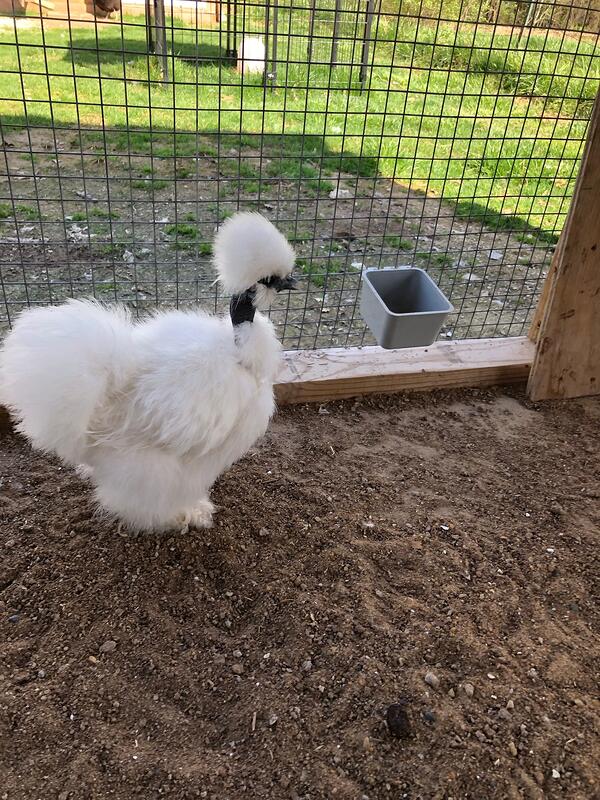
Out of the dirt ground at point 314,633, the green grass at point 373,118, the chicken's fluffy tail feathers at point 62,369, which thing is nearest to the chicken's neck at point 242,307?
the chicken's fluffy tail feathers at point 62,369

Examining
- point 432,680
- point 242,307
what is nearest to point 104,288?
point 242,307

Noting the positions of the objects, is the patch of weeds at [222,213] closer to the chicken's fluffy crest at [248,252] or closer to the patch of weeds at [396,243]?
the patch of weeds at [396,243]

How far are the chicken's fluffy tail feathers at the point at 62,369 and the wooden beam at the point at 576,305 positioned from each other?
198 centimetres

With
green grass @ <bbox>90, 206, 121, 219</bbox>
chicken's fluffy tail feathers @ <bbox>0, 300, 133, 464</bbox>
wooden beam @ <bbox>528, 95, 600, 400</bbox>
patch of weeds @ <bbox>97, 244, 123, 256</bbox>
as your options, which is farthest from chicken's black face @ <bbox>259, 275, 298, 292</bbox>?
green grass @ <bbox>90, 206, 121, 219</bbox>

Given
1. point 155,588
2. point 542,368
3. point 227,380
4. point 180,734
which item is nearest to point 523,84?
point 542,368

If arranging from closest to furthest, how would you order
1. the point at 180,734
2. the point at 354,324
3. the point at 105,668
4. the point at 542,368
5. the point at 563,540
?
the point at 180,734 → the point at 105,668 → the point at 563,540 → the point at 542,368 → the point at 354,324

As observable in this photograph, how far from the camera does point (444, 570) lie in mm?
2201

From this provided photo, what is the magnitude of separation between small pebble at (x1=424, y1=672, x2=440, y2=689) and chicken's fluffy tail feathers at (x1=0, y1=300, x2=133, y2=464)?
1192 mm

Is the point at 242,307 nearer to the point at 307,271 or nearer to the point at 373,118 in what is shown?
the point at 307,271

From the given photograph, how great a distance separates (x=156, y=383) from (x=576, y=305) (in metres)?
2.06

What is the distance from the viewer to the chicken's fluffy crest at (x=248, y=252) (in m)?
1.80

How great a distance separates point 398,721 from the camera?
1686 mm

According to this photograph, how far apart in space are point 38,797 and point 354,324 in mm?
2858

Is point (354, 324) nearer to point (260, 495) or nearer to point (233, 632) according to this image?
point (260, 495)
